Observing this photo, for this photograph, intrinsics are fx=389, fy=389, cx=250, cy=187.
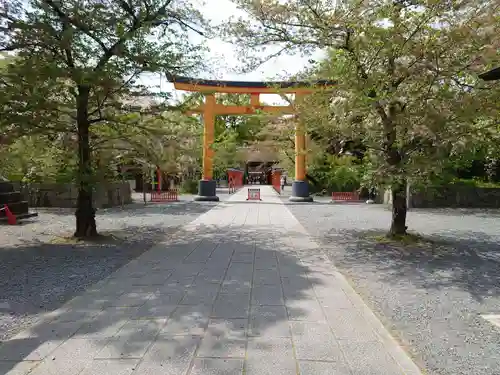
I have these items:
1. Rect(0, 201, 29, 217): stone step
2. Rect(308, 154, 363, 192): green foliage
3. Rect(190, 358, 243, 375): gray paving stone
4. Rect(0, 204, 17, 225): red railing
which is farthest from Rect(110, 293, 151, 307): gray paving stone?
Rect(308, 154, 363, 192): green foliage

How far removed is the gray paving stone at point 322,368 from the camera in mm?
2809

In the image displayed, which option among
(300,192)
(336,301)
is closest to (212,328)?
(336,301)

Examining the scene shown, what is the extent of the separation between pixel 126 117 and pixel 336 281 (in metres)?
5.60

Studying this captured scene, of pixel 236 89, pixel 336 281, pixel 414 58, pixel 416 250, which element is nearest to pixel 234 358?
pixel 336 281

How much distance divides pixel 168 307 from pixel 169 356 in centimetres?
116

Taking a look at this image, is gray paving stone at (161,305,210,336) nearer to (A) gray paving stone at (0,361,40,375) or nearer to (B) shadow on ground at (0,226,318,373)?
(B) shadow on ground at (0,226,318,373)

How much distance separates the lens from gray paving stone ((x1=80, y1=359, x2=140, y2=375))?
278 cm

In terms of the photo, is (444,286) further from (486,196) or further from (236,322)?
(486,196)

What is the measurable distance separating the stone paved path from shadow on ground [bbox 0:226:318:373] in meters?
0.01

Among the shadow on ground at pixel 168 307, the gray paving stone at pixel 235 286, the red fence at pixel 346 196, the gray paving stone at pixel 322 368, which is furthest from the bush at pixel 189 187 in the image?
the gray paving stone at pixel 322 368

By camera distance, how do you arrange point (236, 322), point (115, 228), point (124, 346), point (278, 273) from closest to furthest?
point (124, 346) → point (236, 322) → point (278, 273) → point (115, 228)

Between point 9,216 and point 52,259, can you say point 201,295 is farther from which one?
point 9,216

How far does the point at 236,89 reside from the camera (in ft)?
61.5

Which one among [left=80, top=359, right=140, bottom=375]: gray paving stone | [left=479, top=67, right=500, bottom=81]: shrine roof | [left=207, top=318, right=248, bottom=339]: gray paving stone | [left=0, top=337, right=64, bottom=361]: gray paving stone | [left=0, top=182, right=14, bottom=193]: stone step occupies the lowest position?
[left=0, top=337, right=64, bottom=361]: gray paving stone
